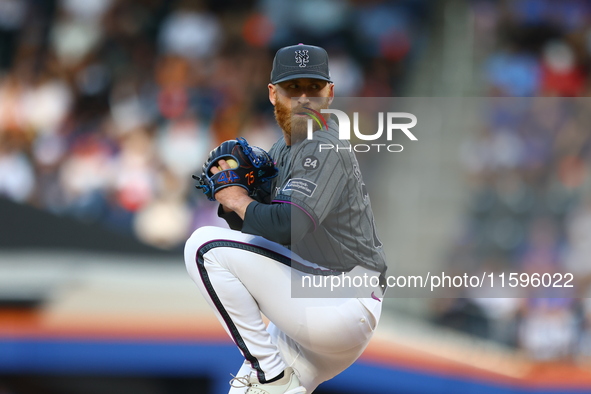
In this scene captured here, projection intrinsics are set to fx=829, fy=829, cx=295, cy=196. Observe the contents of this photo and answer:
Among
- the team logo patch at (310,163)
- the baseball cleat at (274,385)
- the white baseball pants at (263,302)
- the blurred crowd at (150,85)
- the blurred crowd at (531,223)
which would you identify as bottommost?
the baseball cleat at (274,385)

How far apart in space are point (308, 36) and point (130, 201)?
2.61 meters

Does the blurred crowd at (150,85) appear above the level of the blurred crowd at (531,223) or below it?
above

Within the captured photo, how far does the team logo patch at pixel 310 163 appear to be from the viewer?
2719 mm

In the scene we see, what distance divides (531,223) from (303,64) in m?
4.01

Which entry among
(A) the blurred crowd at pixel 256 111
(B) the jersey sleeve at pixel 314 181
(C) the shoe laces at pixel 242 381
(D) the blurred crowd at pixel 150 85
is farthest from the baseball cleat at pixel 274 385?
(D) the blurred crowd at pixel 150 85

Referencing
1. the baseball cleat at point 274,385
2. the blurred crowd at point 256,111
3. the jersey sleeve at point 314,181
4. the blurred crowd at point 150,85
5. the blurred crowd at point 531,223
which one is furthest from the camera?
the blurred crowd at point 150,85

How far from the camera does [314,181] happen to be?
2.68 metres

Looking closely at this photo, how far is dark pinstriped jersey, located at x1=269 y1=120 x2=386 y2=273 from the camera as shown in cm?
266

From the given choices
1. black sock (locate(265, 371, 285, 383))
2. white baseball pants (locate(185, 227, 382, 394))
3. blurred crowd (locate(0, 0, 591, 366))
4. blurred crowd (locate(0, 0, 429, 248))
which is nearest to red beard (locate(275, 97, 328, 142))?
white baseball pants (locate(185, 227, 382, 394))

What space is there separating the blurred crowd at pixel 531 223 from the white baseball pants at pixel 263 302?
3.21m

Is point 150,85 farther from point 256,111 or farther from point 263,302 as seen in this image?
point 263,302

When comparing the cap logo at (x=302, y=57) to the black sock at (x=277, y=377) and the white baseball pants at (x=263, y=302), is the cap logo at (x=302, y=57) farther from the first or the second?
the black sock at (x=277, y=377)

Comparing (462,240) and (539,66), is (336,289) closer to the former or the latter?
(462,240)

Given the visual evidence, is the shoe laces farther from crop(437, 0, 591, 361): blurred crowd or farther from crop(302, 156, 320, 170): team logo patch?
crop(437, 0, 591, 361): blurred crowd
